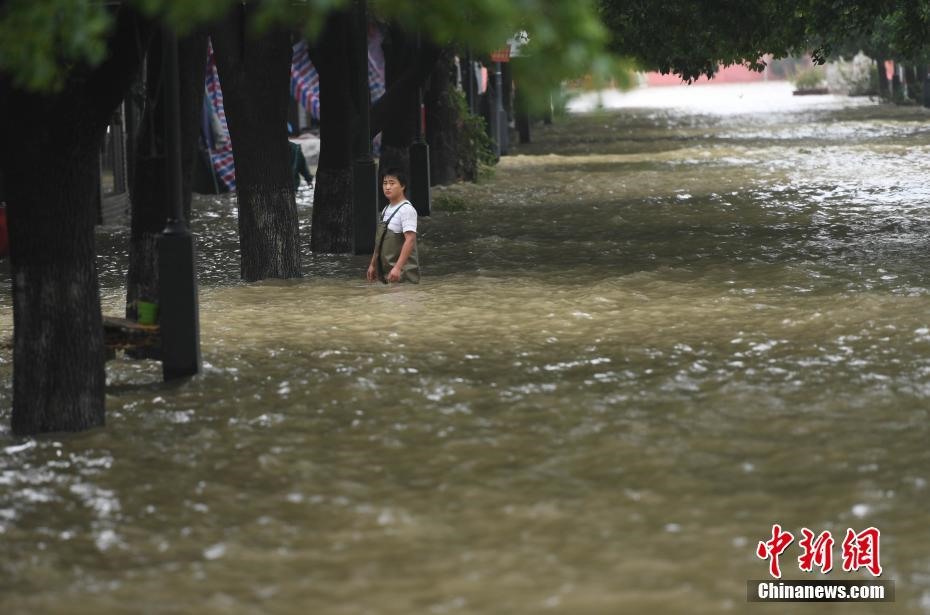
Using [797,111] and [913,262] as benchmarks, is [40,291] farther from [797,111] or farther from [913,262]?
[797,111]

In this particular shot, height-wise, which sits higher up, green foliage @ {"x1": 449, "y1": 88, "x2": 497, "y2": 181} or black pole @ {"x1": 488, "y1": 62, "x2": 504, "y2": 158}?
black pole @ {"x1": 488, "y1": 62, "x2": 504, "y2": 158}

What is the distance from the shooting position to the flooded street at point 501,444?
624 cm

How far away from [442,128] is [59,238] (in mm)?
20365

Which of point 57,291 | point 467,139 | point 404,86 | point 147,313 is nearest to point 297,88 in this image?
point 467,139

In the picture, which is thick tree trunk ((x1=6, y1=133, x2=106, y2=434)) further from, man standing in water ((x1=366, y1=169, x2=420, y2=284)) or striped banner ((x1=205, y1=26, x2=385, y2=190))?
striped banner ((x1=205, y1=26, x2=385, y2=190))

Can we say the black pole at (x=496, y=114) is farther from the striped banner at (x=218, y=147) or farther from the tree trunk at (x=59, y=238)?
the tree trunk at (x=59, y=238)

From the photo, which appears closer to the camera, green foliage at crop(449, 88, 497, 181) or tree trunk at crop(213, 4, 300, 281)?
tree trunk at crop(213, 4, 300, 281)

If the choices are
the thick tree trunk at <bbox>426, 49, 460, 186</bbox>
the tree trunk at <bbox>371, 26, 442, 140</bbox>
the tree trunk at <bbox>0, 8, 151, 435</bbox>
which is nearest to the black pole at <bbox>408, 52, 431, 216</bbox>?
the tree trunk at <bbox>371, 26, 442, 140</bbox>

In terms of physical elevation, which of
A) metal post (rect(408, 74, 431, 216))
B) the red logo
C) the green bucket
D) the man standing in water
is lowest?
the red logo

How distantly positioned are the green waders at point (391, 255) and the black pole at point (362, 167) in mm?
2346

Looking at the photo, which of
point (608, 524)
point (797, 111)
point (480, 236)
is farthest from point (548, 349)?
point (797, 111)

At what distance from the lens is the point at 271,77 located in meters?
15.7

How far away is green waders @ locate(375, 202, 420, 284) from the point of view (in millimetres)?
15211

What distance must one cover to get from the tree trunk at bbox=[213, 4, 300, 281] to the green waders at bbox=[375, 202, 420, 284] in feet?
3.86
